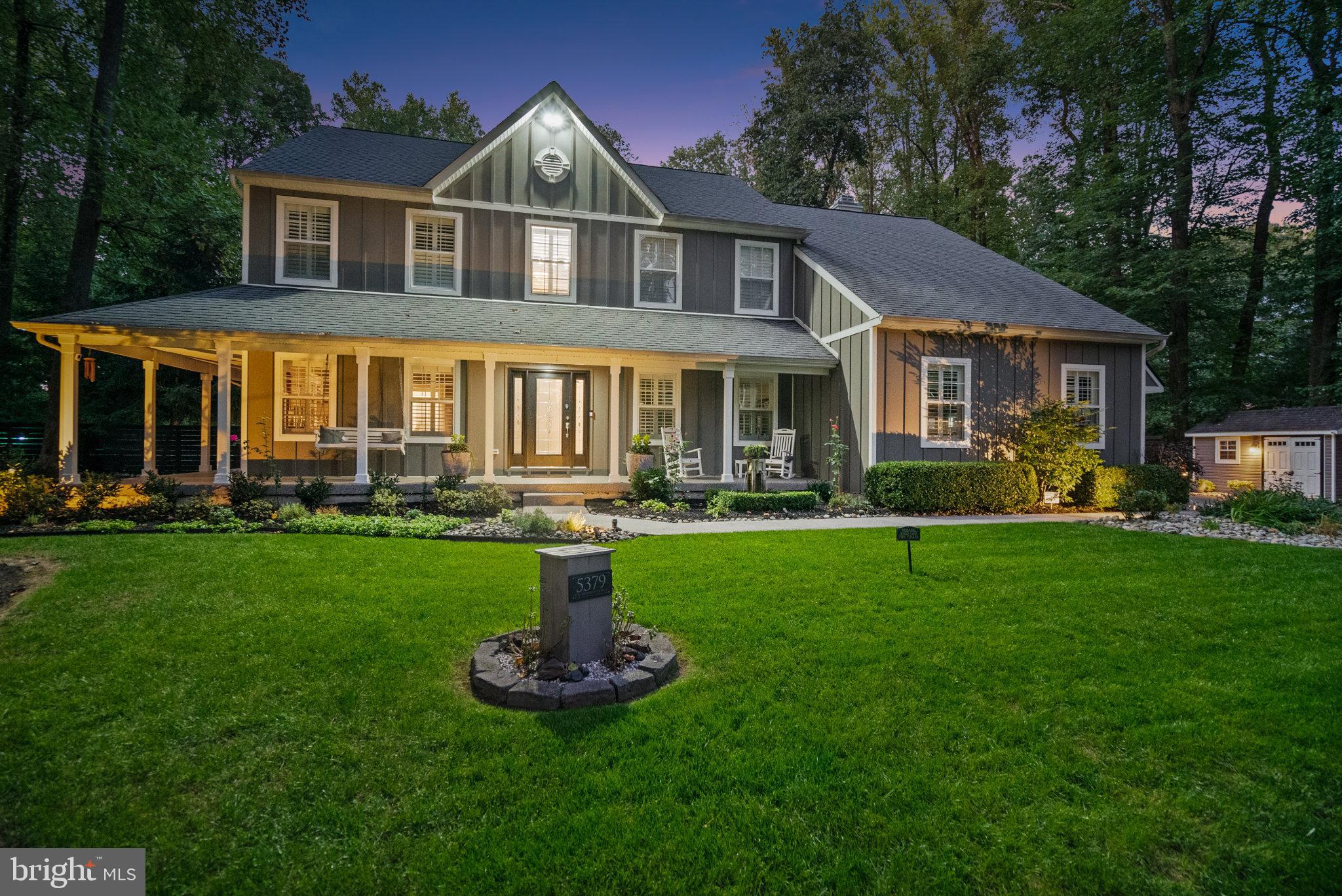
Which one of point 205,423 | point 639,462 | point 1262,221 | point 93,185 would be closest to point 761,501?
point 639,462

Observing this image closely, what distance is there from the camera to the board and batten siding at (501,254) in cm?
1184

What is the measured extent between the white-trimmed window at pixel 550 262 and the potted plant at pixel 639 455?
378 cm

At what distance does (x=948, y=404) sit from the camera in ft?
40.2

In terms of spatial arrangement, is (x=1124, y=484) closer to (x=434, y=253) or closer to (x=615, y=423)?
(x=615, y=423)

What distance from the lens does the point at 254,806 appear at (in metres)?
2.49

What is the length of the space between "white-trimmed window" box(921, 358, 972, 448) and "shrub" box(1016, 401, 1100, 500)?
1165 mm

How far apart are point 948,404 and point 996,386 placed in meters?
1.14

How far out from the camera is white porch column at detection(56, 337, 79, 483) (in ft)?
30.0

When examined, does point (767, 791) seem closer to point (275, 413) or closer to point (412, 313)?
point (412, 313)

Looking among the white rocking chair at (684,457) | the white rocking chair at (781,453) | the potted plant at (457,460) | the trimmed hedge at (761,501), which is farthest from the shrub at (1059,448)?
the potted plant at (457,460)

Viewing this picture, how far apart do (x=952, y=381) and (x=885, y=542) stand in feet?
19.4

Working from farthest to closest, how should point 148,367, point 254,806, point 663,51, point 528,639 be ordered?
point 663,51, point 148,367, point 528,639, point 254,806

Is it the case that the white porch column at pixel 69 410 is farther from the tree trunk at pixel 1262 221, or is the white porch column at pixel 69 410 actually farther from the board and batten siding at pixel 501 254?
the tree trunk at pixel 1262 221

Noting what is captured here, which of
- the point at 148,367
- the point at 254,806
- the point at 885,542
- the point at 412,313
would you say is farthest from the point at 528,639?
the point at 148,367
